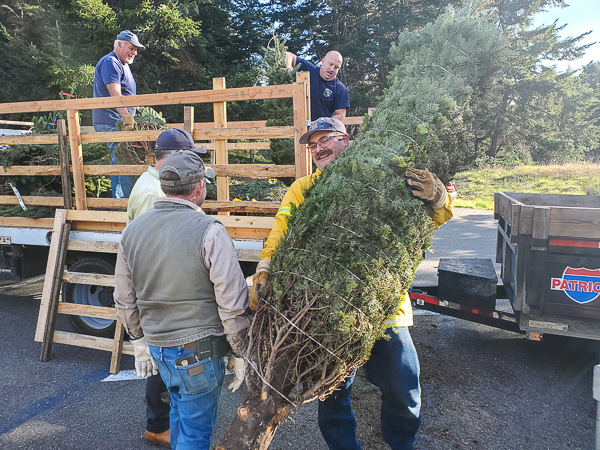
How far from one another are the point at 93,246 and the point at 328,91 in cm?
314

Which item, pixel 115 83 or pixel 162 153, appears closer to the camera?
pixel 162 153

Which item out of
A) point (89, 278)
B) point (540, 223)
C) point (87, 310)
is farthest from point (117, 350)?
point (540, 223)

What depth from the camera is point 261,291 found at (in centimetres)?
207

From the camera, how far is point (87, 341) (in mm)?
4160

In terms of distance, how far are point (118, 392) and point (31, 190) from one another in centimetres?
348

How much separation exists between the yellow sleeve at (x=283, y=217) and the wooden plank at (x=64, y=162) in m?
3.37

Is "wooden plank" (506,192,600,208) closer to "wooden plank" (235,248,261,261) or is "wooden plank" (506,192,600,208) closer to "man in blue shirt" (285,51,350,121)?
"man in blue shirt" (285,51,350,121)

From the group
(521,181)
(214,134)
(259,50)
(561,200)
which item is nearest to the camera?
(214,134)

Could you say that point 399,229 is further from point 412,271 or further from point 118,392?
point 118,392

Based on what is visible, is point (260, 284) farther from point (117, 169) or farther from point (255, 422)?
point (117, 169)

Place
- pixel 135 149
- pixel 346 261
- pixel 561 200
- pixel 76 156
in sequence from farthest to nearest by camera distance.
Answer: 1. pixel 561 200
2. pixel 135 149
3. pixel 76 156
4. pixel 346 261

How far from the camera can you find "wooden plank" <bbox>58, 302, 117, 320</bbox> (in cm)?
407

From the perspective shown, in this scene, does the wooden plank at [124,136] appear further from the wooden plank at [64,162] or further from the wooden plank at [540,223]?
the wooden plank at [540,223]

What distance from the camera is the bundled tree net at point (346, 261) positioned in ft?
6.19
